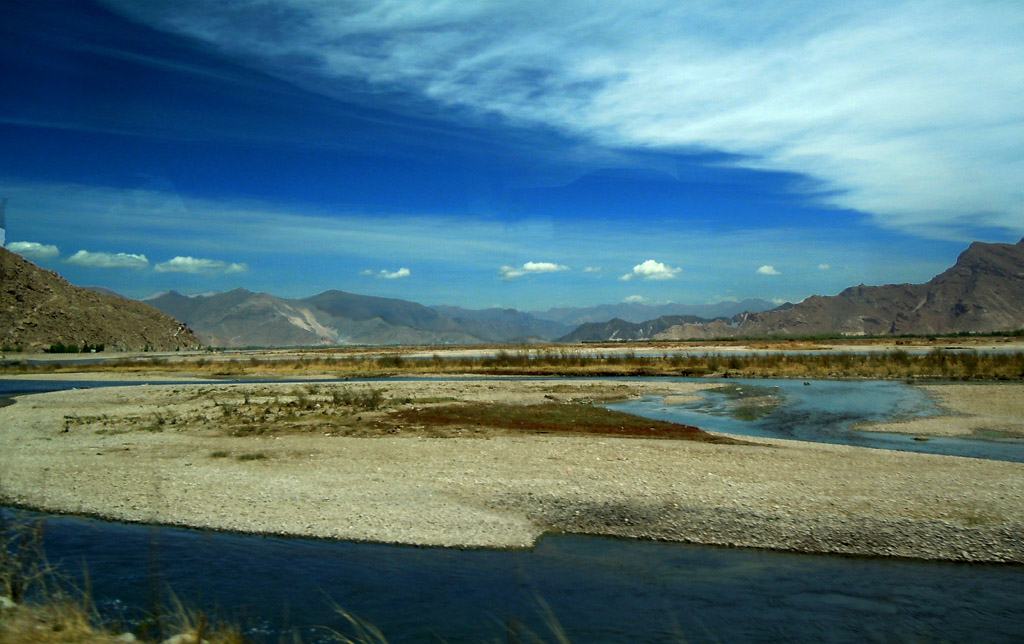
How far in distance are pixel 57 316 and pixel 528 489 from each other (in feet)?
338

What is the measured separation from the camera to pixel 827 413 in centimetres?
2636

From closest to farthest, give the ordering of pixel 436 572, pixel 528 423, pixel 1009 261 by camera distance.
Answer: pixel 436 572, pixel 528 423, pixel 1009 261

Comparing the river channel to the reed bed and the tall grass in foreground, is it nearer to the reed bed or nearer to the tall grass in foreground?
the tall grass in foreground

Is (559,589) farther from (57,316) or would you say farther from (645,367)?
(57,316)

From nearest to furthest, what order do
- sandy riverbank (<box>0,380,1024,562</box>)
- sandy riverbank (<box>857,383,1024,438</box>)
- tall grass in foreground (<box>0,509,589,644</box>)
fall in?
tall grass in foreground (<box>0,509,589,644</box>), sandy riverbank (<box>0,380,1024,562</box>), sandy riverbank (<box>857,383,1024,438</box>)

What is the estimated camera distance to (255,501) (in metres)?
12.0

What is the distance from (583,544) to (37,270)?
381 feet

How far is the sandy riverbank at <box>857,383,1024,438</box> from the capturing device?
2116cm

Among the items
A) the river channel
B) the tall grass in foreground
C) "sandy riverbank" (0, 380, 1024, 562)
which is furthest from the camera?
"sandy riverbank" (0, 380, 1024, 562)

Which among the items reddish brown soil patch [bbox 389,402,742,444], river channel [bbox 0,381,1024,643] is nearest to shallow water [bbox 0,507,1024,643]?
river channel [bbox 0,381,1024,643]

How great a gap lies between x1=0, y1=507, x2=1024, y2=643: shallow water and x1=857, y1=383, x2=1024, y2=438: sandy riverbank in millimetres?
13988

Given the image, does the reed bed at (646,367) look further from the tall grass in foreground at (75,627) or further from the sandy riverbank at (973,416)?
the tall grass in foreground at (75,627)

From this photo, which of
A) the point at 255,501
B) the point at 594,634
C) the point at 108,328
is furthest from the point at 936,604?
the point at 108,328

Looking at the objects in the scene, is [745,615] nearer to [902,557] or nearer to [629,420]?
[902,557]
